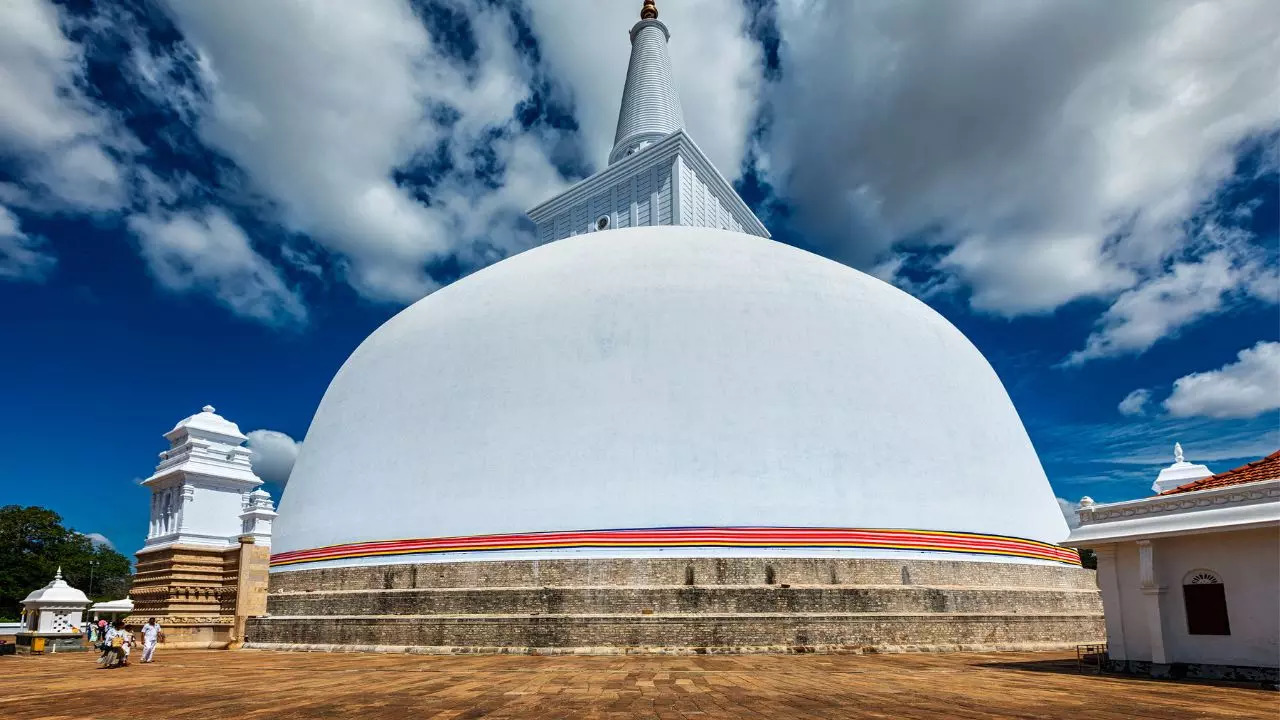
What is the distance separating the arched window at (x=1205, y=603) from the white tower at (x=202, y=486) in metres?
20.3

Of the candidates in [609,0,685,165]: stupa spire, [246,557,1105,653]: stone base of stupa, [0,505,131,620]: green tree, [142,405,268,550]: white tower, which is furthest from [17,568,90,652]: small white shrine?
[0,505,131,620]: green tree

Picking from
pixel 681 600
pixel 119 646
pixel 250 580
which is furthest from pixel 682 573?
pixel 250 580

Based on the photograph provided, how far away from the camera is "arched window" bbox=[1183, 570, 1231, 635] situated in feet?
33.9

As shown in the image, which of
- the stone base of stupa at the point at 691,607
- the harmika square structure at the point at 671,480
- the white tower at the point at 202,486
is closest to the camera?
the stone base of stupa at the point at 691,607

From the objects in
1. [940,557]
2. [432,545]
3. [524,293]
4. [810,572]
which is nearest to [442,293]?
[524,293]

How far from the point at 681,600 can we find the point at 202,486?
15.2 m

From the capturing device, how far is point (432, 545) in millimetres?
16047

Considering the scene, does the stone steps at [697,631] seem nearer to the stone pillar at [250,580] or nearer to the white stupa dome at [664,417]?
the white stupa dome at [664,417]

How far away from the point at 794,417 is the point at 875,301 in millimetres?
4671

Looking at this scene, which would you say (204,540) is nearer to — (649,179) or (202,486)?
(202,486)

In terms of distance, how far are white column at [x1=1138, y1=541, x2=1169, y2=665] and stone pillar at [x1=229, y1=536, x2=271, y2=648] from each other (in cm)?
1855

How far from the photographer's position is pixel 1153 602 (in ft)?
35.9

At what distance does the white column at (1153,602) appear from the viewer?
10.8 m

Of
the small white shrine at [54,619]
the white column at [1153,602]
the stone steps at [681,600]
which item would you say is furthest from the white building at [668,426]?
the small white shrine at [54,619]
